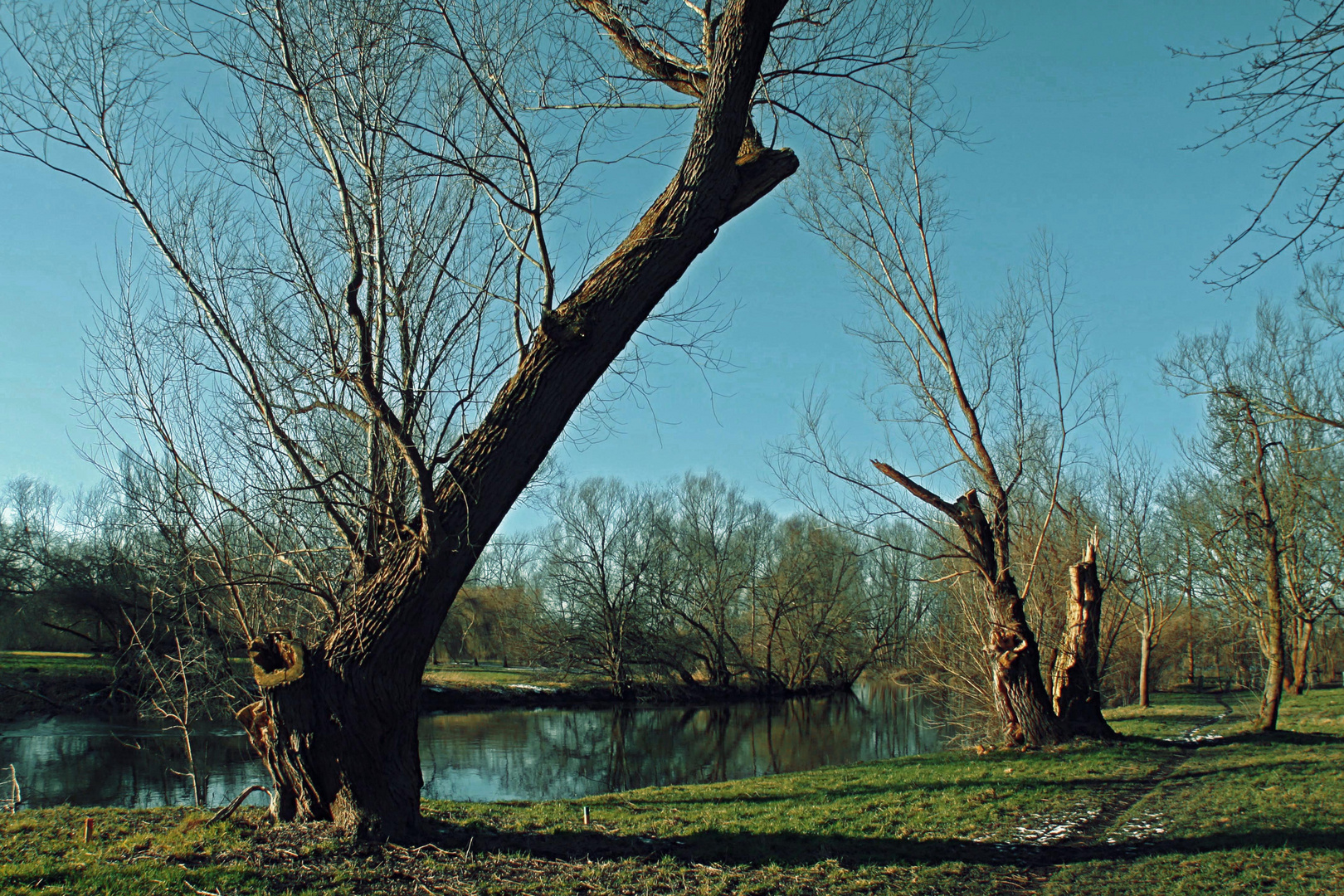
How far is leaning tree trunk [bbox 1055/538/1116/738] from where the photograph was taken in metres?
11.6

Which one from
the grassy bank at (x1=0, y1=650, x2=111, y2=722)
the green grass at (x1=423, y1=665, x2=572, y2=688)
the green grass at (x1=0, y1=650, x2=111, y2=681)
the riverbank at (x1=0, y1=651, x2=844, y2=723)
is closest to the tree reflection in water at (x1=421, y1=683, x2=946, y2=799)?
the riverbank at (x1=0, y1=651, x2=844, y2=723)

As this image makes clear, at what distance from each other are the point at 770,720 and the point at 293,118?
73.1ft

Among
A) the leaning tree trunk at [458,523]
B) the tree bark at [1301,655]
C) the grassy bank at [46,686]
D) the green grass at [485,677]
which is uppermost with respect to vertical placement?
the leaning tree trunk at [458,523]

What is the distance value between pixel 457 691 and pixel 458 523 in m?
24.6

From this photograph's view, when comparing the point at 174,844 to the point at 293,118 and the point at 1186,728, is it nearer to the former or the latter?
the point at 293,118

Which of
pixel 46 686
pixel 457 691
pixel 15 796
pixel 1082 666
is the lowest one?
pixel 457 691

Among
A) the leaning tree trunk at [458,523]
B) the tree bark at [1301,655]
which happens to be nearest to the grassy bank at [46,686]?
the leaning tree trunk at [458,523]

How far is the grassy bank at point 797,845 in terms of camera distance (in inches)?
167

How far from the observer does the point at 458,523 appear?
14.9 feet

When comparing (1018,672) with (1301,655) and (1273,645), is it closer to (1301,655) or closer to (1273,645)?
(1273,645)

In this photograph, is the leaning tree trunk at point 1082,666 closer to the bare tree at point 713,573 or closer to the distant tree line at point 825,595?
the distant tree line at point 825,595

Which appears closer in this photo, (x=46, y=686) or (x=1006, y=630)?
(x=1006, y=630)

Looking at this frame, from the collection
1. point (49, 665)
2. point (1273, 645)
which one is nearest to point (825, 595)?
point (1273, 645)

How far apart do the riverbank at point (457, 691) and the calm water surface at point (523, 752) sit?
1416 millimetres
